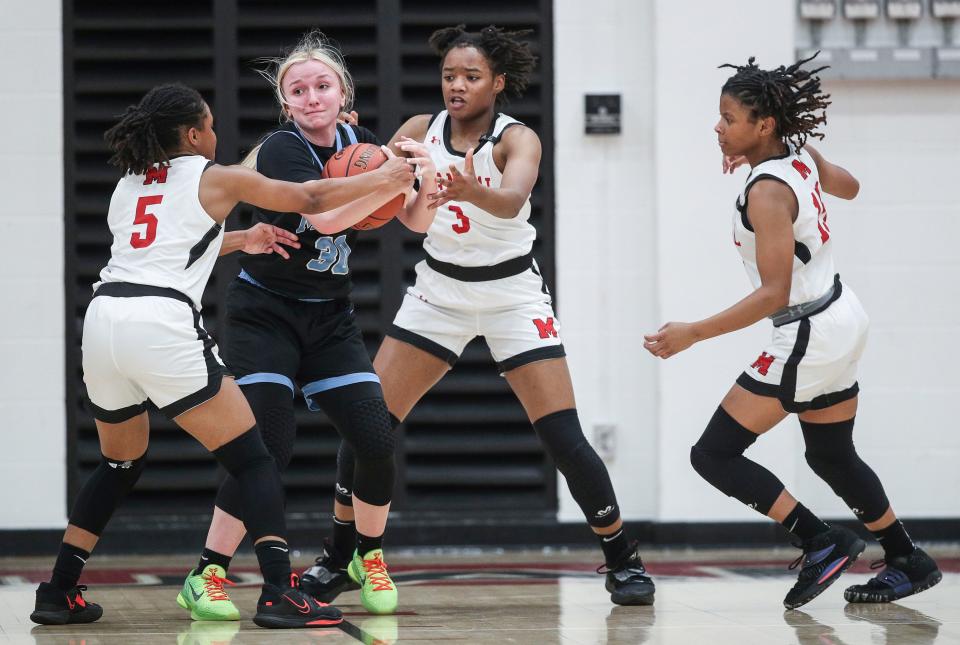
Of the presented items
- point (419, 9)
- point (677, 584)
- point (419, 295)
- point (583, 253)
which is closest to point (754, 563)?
point (677, 584)

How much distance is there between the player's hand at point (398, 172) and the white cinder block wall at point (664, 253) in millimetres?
2602

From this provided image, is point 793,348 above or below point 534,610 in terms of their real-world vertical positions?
above

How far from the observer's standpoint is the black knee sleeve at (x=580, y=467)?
15.0 ft

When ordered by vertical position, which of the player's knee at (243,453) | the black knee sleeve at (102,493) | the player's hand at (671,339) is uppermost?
the player's hand at (671,339)

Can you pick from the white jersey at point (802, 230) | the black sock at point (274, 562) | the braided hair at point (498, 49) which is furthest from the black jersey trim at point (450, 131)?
the black sock at point (274, 562)

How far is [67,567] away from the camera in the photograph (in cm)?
414

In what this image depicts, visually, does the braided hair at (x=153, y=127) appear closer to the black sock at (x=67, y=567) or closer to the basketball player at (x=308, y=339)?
the basketball player at (x=308, y=339)

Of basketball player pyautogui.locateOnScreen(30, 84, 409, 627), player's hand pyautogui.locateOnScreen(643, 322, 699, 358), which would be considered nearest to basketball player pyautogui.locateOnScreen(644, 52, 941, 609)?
player's hand pyautogui.locateOnScreen(643, 322, 699, 358)

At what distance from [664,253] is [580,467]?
7.29 ft

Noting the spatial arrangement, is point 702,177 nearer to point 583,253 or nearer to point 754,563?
point 583,253

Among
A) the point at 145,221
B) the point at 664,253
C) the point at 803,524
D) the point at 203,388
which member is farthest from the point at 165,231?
the point at 664,253

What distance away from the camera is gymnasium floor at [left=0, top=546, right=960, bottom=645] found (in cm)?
384

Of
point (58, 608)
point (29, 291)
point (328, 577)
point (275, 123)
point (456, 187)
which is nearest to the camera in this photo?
point (456, 187)

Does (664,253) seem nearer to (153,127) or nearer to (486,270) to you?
(486,270)
